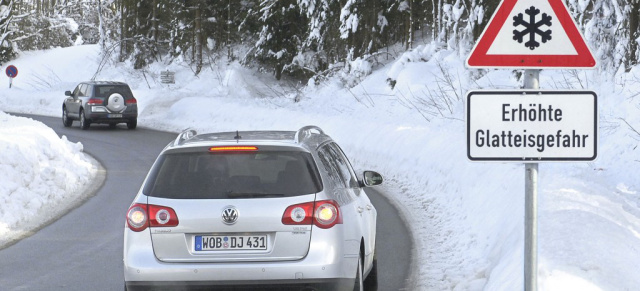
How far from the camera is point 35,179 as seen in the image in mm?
14859

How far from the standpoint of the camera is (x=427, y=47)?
119ft

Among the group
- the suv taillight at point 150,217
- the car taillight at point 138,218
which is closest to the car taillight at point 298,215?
the suv taillight at point 150,217

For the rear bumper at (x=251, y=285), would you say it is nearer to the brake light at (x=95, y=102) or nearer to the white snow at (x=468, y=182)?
the white snow at (x=468, y=182)

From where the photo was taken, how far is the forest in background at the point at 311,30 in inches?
720

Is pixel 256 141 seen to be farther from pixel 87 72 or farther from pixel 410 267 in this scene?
pixel 87 72

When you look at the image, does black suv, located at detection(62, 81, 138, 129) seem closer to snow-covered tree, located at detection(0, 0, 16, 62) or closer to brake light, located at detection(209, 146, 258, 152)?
brake light, located at detection(209, 146, 258, 152)

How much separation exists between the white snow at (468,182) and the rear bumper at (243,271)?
1.39 meters

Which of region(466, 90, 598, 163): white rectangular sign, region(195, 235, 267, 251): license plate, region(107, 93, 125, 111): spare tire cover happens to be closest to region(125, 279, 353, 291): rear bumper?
region(195, 235, 267, 251): license plate

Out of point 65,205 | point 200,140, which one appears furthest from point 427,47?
point 200,140

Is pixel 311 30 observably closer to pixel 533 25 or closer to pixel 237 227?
pixel 237 227

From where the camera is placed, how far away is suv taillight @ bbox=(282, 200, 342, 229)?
20.8ft

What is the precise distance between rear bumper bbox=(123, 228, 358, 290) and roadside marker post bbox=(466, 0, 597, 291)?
6.38 ft

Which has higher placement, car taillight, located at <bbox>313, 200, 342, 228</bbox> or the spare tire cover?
A: the spare tire cover

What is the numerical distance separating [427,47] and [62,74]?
139 ft
